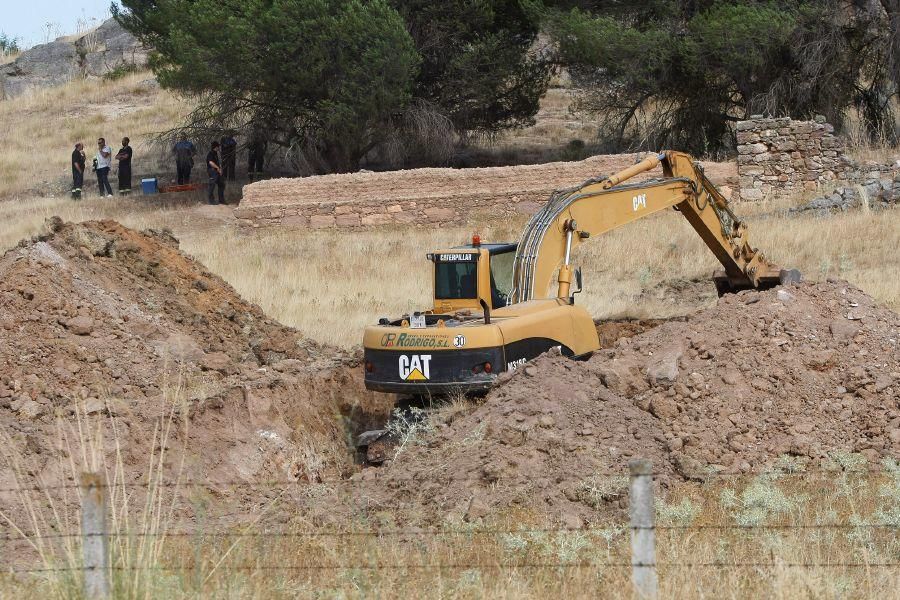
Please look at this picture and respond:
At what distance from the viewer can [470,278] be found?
1216cm

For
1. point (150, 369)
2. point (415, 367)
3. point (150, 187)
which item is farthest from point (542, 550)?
point (150, 187)

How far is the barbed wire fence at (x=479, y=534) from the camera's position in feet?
17.7

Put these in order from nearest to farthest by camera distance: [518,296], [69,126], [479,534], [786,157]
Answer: [479,534] → [518,296] → [786,157] → [69,126]

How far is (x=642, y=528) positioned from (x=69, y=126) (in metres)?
41.3

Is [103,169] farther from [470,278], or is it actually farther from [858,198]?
[470,278]

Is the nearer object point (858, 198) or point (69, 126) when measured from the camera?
point (858, 198)

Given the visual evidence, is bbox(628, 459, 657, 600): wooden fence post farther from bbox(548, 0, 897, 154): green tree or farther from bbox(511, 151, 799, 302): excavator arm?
bbox(548, 0, 897, 154): green tree

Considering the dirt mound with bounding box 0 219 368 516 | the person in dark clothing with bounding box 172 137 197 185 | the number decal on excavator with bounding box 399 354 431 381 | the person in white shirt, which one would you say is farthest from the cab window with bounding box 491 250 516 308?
the person in white shirt

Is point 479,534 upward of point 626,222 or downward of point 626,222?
downward

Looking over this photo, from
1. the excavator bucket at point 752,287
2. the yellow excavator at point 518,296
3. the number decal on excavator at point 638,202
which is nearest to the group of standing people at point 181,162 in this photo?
the excavator bucket at point 752,287

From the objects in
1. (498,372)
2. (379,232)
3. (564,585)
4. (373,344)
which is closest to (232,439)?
(373,344)

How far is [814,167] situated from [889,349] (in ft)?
49.4

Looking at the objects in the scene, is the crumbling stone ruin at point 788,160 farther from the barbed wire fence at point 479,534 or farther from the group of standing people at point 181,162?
the barbed wire fence at point 479,534

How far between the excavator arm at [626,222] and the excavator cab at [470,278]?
0.33 metres
